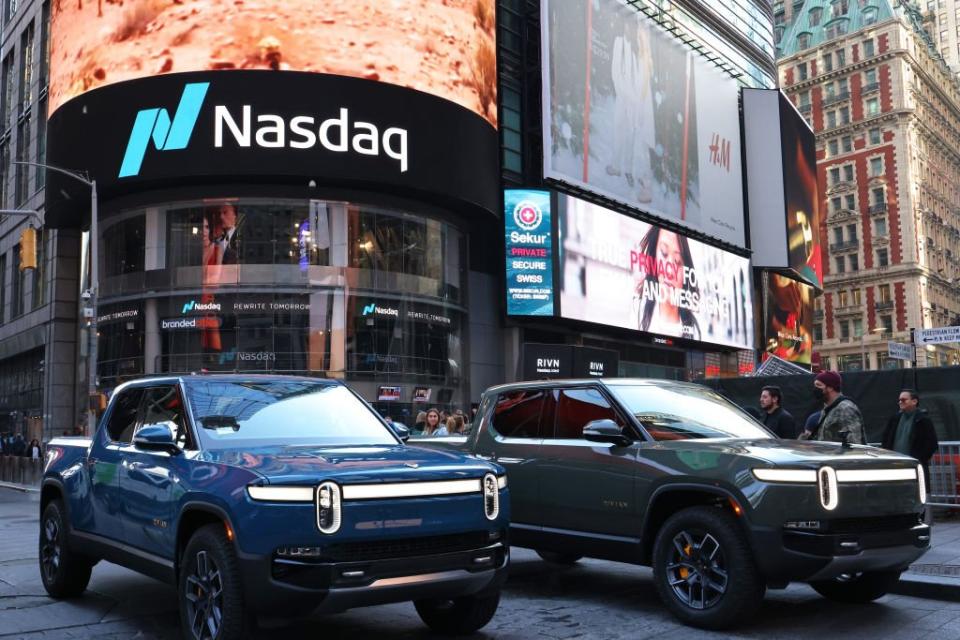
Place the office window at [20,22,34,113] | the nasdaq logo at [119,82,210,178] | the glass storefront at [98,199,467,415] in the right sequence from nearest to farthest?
the nasdaq logo at [119,82,210,178] → the glass storefront at [98,199,467,415] → the office window at [20,22,34,113]

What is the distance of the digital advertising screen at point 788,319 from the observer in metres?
63.3

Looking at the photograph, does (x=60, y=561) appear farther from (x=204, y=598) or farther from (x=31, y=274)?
(x=31, y=274)

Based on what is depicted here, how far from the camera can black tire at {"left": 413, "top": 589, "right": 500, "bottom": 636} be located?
648 cm

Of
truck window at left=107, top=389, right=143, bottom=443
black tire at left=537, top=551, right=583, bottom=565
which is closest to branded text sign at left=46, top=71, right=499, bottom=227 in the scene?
black tire at left=537, top=551, right=583, bottom=565

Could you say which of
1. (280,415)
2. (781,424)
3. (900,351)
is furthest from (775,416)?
(900,351)

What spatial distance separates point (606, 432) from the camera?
295 inches

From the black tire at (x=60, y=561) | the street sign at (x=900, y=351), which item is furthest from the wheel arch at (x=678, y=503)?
the street sign at (x=900, y=351)

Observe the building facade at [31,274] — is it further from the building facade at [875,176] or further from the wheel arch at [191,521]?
the building facade at [875,176]

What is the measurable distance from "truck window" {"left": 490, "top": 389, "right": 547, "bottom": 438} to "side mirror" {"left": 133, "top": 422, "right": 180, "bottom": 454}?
11.5 feet

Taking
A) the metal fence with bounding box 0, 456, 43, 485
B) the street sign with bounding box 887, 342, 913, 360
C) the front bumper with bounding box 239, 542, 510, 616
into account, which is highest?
the street sign with bounding box 887, 342, 913, 360

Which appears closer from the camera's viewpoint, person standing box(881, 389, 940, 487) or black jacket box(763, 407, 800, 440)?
black jacket box(763, 407, 800, 440)

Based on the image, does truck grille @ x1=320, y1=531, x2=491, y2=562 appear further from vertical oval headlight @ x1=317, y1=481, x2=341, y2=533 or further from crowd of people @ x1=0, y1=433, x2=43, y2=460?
crowd of people @ x1=0, y1=433, x2=43, y2=460

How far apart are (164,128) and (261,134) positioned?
11.1 ft

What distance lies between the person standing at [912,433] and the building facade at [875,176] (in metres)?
90.2
